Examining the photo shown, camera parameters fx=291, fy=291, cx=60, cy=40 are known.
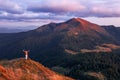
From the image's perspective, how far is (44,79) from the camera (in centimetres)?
19988

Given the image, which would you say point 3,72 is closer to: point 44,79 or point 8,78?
point 8,78

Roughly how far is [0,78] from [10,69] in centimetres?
2189

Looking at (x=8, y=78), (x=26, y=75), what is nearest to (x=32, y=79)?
(x=26, y=75)

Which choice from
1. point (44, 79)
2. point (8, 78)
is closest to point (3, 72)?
point (8, 78)

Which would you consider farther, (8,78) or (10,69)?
(10,69)

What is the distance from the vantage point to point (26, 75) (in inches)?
7800

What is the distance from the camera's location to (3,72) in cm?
18775

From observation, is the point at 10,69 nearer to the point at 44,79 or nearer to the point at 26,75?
the point at 26,75

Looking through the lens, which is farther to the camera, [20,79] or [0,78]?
[20,79]

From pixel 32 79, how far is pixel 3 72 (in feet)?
66.1

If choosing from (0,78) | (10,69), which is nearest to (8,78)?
(0,78)

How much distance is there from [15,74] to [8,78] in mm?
13840

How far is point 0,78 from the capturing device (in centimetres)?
17712

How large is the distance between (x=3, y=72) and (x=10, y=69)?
11228 mm
